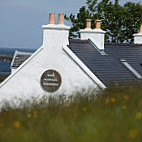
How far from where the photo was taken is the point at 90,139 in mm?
6469

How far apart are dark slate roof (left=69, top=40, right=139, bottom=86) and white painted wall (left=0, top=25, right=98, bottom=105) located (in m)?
0.77

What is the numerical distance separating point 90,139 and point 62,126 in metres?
0.84

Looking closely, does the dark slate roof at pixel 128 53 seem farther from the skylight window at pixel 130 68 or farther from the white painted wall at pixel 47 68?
the white painted wall at pixel 47 68

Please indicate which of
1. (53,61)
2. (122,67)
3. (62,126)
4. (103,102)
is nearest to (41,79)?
(53,61)

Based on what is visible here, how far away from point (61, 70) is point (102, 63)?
2625 mm

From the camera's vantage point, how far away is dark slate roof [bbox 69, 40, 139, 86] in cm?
1916

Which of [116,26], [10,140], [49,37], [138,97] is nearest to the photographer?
[10,140]

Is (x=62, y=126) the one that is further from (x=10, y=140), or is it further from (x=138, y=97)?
(x=138, y=97)

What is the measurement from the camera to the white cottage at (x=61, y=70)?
1848 cm

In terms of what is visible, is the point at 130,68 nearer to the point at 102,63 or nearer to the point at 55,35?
the point at 102,63

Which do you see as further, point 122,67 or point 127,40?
point 127,40

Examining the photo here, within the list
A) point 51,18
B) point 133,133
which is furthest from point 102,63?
point 133,133

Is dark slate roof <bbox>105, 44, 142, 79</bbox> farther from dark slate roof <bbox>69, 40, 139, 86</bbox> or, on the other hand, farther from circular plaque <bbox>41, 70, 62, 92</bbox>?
circular plaque <bbox>41, 70, 62, 92</bbox>

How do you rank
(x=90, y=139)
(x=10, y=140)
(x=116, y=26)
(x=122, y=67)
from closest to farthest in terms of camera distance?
(x=90, y=139)
(x=10, y=140)
(x=122, y=67)
(x=116, y=26)
